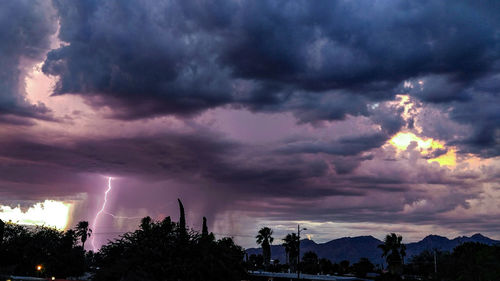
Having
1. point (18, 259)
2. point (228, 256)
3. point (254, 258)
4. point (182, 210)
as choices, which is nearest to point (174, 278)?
point (228, 256)

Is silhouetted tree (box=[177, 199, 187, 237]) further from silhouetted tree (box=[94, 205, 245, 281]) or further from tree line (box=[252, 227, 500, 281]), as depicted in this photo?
tree line (box=[252, 227, 500, 281])

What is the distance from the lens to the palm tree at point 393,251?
10997cm

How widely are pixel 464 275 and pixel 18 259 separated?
78.2 m

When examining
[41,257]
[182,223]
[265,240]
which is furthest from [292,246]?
[182,223]

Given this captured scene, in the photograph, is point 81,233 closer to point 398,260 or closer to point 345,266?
point 345,266

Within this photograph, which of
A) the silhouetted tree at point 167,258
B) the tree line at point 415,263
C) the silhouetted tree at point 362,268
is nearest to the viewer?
the silhouetted tree at point 167,258

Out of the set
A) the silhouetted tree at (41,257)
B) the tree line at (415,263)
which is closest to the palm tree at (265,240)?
the tree line at (415,263)

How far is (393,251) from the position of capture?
113 metres

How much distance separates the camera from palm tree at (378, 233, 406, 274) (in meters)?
110

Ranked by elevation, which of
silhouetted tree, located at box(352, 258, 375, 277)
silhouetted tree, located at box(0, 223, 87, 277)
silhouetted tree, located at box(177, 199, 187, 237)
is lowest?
silhouetted tree, located at box(352, 258, 375, 277)

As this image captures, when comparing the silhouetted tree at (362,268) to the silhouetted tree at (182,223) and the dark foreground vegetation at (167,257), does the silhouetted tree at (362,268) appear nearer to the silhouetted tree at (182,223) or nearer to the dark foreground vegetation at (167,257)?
the dark foreground vegetation at (167,257)

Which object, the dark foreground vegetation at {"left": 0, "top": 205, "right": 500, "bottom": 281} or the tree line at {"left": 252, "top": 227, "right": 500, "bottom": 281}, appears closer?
the dark foreground vegetation at {"left": 0, "top": 205, "right": 500, "bottom": 281}

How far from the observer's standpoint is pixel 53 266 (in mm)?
84125

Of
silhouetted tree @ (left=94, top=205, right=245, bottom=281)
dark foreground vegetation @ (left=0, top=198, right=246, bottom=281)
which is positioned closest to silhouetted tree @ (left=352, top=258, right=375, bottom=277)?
dark foreground vegetation @ (left=0, top=198, right=246, bottom=281)
